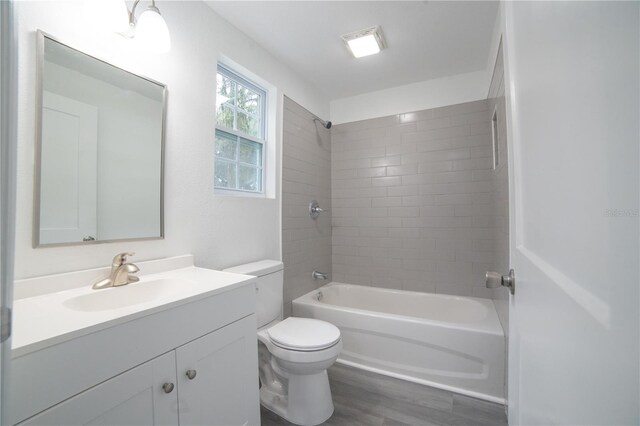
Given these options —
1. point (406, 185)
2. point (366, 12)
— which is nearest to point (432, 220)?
point (406, 185)

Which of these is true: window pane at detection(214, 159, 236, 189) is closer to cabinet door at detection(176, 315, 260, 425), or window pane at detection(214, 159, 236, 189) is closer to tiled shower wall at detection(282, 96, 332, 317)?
tiled shower wall at detection(282, 96, 332, 317)

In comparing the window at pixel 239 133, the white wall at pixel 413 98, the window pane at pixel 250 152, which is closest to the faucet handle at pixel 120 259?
the window at pixel 239 133

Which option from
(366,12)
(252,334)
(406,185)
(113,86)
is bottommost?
(252,334)

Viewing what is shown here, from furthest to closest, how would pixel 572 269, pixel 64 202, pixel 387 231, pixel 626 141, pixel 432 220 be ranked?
pixel 387 231
pixel 432 220
pixel 64 202
pixel 572 269
pixel 626 141

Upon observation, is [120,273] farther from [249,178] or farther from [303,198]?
[303,198]

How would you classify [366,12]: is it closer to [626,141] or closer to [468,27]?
[468,27]

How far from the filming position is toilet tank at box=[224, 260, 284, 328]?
→ 1702 millimetres

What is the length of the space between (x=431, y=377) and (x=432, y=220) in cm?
137

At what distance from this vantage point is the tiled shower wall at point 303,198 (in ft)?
7.63

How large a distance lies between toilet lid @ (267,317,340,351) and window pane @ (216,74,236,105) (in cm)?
162

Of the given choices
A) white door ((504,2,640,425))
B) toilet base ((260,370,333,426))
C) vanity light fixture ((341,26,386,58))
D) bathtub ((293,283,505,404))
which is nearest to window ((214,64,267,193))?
vanity light fixture ((341,26,386,58))

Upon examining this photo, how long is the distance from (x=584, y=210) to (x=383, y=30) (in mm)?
2086

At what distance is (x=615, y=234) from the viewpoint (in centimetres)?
23

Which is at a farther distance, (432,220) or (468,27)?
(432,220)
